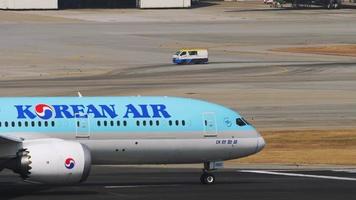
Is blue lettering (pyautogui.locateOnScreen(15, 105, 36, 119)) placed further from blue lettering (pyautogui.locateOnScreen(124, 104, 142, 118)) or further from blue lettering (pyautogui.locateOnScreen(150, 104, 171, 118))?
blue lettering (pyautogui.locateOnScreen(150, 104, 171, 118))

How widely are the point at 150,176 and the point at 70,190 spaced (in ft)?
21.9

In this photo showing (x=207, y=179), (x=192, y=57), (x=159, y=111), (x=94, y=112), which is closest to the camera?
(x=94, y=112)

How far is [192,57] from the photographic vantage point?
12912 cm

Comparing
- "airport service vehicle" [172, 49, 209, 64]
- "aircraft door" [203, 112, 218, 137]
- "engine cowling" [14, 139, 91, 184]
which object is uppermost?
"aircraft door" [203, 112, 218, 137]

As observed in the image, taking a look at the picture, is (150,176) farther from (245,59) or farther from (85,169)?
(245,59)

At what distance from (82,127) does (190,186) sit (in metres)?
5.87

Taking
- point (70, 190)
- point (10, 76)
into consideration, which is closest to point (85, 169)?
point (70, 190)

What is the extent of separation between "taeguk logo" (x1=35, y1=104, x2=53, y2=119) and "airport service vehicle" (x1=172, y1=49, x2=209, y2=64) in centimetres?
8640

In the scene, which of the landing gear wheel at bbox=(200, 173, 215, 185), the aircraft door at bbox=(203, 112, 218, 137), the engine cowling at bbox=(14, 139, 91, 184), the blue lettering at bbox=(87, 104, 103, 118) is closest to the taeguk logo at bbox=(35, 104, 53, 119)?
the blue lettering at bbox=(87, 104, 103, 118)

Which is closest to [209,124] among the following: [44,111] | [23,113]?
[44,111]

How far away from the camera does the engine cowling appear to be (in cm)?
3988

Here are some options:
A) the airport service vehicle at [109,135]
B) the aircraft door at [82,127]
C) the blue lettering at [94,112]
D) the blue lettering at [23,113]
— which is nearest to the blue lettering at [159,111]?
the airport service vehicle at [109,135]

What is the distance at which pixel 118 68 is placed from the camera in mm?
122375

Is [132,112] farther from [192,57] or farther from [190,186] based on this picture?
[192,57]
